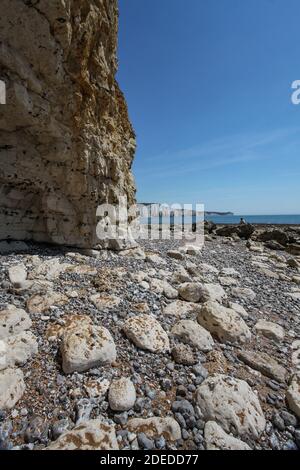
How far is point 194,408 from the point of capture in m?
2.33

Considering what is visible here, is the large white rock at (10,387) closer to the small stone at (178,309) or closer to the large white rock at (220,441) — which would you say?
the large white rock at (220,441)

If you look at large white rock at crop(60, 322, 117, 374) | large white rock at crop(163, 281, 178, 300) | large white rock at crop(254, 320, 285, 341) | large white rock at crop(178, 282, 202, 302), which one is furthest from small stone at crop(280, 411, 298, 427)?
large white rock at crop(163, 281, 178, 300)

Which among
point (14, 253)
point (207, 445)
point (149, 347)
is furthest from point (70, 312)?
point (14, 253)

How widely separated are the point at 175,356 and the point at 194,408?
664 mm

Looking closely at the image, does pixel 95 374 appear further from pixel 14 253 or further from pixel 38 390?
pixel 14 253

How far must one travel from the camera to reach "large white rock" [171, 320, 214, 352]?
3160 mm

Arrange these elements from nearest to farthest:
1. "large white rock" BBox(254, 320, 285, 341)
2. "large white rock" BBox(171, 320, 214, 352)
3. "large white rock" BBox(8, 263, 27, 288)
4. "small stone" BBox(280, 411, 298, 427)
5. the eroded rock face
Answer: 1. "small stone" BBox(280, 411, 298, 427)
2. "large white rock" BBox(171, 320, 214, 352)
3. "large white rock" BBox(254, 320, 285, 341)
4. "large white rock" BBox(8, 263, 27, 288)
5. the eroded rock face

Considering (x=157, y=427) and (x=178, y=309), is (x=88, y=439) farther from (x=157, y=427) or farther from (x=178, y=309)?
(x=178, y=309)

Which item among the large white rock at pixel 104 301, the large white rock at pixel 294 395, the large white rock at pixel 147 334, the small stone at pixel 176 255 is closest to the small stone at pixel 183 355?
the large white rock at pixel 147 334

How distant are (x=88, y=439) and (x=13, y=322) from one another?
1.92m

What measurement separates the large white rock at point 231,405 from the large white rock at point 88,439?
1.02 metres

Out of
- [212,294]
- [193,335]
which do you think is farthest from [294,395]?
[212,294]

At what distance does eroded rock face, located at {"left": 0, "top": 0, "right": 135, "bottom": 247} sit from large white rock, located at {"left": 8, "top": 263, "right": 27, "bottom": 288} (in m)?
1.71

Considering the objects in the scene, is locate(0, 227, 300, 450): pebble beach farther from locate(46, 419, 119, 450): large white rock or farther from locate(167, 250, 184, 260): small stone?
locate(167, 250, 184, 260): small stone
